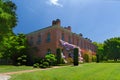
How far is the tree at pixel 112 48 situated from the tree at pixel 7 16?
149 ft

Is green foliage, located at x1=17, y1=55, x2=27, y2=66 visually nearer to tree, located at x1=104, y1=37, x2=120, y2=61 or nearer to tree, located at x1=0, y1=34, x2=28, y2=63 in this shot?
tree, located at x1=0, y1=34, x2=28, y2=63

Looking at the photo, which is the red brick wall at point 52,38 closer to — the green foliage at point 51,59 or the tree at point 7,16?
the green foliage at point 51,59

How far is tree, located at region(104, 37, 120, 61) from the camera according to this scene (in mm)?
71444

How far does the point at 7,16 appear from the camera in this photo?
88.5 ft

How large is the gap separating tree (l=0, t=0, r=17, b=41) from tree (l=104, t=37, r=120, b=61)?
45.5m

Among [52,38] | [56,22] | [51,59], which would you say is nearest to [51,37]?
[52,38]

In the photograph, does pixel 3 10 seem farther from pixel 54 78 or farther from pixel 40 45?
pixel 40 45

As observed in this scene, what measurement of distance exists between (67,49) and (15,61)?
9.41 m

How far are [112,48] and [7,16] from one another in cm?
5085

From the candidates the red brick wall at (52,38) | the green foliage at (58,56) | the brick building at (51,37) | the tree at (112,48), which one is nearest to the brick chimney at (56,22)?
the brick building at (51,37)

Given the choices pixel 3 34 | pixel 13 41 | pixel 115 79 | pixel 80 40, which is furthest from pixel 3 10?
pixel 80 40

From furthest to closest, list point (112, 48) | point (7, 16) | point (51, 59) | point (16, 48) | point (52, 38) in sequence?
point (112, 48) → point (52, 38) → point (16, 48) → point (51, 59) → point (7, 16)

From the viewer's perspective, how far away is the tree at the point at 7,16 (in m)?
26.7

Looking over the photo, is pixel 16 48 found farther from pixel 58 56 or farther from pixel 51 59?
pixel 51 59
